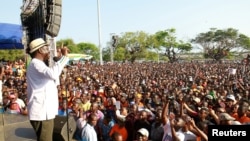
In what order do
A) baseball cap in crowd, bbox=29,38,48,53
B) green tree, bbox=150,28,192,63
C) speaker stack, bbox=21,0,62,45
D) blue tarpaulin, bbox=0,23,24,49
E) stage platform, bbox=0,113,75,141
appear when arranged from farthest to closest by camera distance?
green tree, bbox=150,28,192,63 → blue tarpaulin, bbox=0,23,24,49 → speaker stack, bbox=21,0,62,45 → stage platform, bbox=0,113,75,141 → baseball cap in crowd, bbox=29,38,48,53

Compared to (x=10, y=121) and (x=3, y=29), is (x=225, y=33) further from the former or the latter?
(x=10, y=121)

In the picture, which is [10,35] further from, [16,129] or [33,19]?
[16,129]

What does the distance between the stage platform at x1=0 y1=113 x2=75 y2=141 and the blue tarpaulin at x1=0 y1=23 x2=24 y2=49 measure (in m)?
6.01

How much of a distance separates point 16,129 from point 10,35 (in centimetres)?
669

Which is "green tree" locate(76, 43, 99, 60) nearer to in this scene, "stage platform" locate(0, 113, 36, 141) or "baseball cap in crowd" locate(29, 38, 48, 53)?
"stage platform" locate(0, 113, 36, 141)

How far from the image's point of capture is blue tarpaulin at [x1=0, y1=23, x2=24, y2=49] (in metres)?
10.2

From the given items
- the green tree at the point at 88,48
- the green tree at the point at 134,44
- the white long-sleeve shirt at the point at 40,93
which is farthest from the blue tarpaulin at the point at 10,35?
the green tree at the point at 88,48

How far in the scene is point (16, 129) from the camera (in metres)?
4.22

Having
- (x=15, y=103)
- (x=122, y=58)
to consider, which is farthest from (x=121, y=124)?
(x=122, y=58)

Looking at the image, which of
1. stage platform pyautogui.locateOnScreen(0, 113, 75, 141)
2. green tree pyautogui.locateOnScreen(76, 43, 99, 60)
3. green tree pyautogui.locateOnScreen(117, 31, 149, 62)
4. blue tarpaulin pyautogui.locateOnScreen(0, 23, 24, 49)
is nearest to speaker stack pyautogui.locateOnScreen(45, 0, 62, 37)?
stage platform pyautogui.locateOnScreen(0, 113, 75, 141)

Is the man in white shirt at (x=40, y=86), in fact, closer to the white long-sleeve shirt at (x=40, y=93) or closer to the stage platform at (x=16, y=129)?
the white long-sleeve shirt at (x=40, y=93)

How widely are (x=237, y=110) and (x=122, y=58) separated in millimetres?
50463

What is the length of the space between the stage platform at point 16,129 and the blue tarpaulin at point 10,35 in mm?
6012

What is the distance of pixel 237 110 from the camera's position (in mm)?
6168
